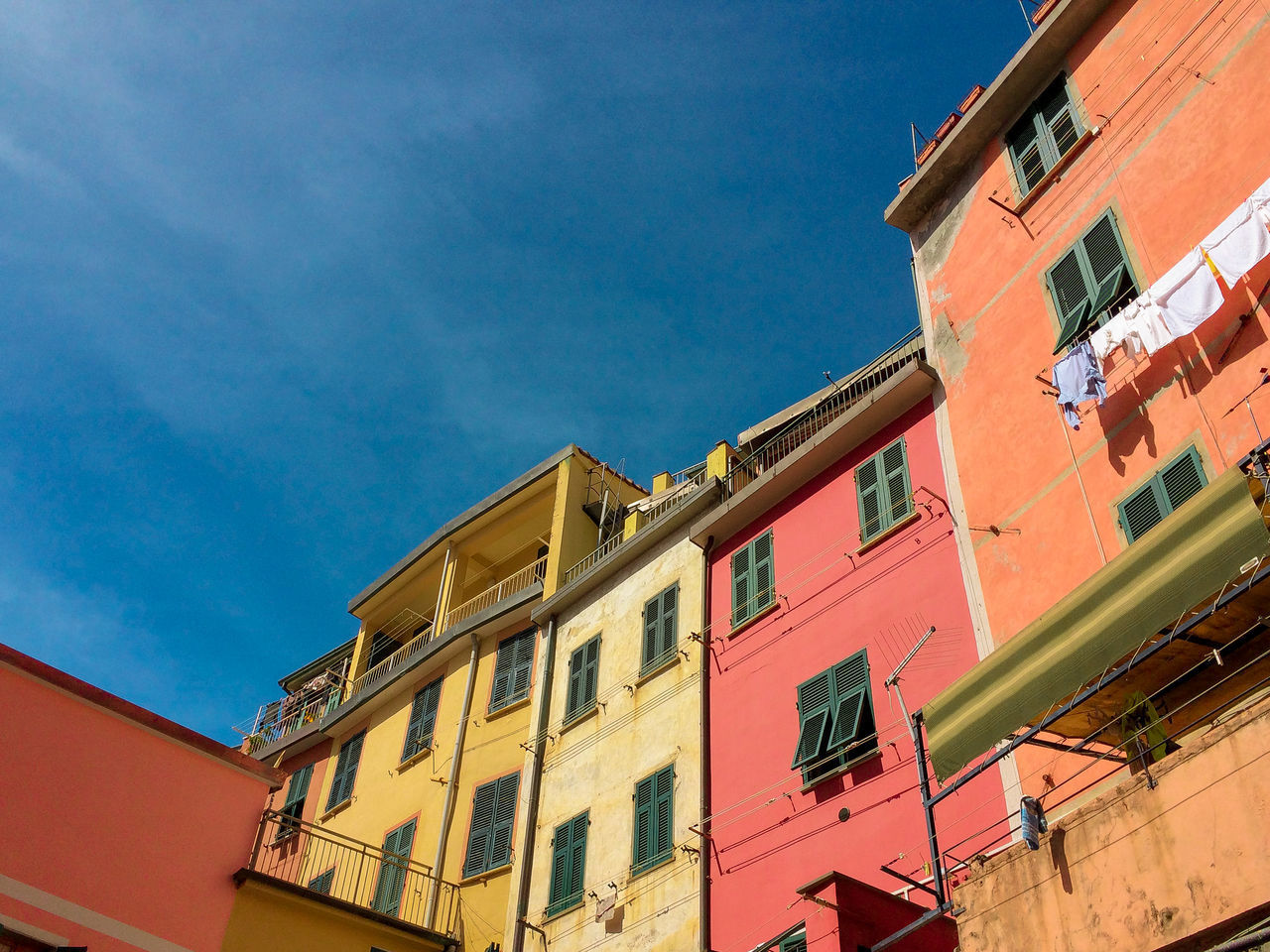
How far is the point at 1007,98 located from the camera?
17625mm

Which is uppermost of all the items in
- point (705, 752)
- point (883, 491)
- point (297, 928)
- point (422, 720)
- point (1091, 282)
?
point (422, 720)

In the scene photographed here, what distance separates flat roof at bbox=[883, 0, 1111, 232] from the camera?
16.7 m

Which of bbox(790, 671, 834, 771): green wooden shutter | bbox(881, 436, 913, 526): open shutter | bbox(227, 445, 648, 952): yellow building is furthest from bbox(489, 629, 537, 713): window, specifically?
bbox(881, 436, 913, 526): open shutter

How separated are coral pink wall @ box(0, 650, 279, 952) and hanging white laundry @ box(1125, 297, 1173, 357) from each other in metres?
11.7

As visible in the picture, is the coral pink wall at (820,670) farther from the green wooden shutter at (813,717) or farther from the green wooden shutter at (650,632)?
the green wooden shutter at (650,632)

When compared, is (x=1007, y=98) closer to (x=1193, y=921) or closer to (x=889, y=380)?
(x=889, y=380)

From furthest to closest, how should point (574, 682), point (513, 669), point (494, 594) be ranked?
point (494, 594) → point (513, 669) → point (574, 682)

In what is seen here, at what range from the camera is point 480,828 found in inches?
848

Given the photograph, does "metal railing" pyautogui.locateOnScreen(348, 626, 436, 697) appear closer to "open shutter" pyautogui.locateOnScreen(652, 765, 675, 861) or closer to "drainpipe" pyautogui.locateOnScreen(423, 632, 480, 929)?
"drainpipe" pyautogui.locateOnScreen(423, 632, 480, 929)

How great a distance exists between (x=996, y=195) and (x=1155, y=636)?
9.17m

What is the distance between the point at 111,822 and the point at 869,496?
34.6 ft

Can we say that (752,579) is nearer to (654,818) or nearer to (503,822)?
(654,818)

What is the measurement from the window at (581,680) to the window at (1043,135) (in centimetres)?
1039

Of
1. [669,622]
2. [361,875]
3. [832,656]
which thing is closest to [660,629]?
[669,622]
